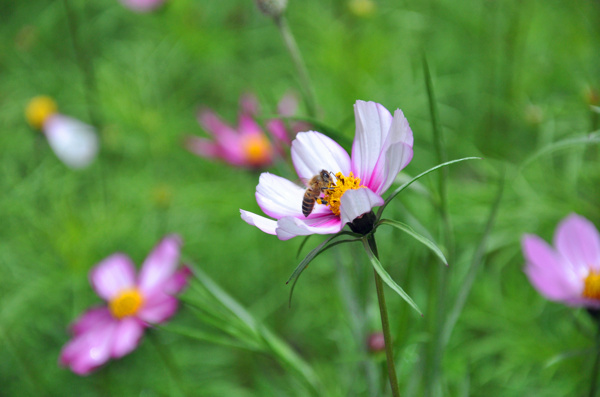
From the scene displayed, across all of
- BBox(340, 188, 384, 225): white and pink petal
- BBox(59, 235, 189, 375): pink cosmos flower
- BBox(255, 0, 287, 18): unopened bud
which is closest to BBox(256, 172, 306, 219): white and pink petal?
BBox(340, 188, 384, 225): white and pink petal

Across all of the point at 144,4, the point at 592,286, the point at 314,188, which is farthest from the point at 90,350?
the point at 144,4

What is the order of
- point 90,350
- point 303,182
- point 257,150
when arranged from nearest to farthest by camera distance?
point 303,182 → point 90,350 → point 257,150

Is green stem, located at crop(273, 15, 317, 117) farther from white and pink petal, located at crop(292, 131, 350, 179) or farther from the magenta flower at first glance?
the magenta flower

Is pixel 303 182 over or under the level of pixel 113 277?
over

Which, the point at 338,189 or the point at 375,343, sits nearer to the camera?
the point at 338,189

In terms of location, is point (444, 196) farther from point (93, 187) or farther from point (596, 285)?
point (93, 187)

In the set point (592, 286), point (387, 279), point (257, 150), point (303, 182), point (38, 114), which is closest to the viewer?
point (387, 279)

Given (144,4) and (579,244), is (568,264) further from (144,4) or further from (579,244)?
(144,4)
